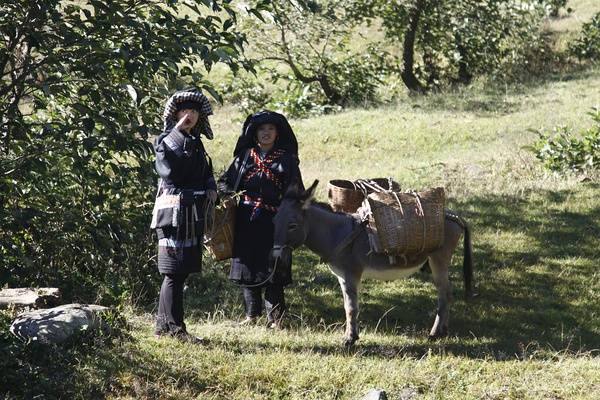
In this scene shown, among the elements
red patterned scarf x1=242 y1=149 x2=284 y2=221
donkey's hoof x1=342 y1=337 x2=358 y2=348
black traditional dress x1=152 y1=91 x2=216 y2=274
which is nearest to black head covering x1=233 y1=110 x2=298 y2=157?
red patterned scarf x1=242 y1=149 x2=284 y2=221

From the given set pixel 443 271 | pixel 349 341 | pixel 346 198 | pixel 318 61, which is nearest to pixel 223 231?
pixel 346 198

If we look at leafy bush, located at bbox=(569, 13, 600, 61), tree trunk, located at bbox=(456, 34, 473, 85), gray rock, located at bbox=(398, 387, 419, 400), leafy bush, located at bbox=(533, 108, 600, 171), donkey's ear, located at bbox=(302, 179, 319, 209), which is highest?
leafy bush, located at bbox=(569, 13, 600, 61)

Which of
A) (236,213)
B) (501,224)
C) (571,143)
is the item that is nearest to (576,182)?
(571,143)

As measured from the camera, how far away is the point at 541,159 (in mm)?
12781

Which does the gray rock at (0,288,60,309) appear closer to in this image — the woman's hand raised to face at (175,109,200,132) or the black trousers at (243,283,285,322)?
the black trousers at (243,283,285,322)

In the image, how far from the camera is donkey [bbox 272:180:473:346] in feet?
21.7

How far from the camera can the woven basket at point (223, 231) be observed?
6.98m

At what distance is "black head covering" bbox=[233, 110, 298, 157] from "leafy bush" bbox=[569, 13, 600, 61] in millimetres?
17241

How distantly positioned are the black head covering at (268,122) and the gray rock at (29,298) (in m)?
2.21

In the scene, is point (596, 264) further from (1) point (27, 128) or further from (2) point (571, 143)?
(1) point (27, 128)

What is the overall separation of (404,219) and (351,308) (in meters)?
0.92

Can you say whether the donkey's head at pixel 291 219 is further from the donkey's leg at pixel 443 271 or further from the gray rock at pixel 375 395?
the gray rock at pixel 375 395

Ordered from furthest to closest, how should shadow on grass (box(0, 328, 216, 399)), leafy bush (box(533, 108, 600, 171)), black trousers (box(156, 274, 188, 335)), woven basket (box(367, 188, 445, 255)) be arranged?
leafy bush (box(533, 108, 600, 171))
woven basket (box(367, 188, 445, 255))
black trousers (box(156, 274, 188, 335))
shadow on grass (box(0, 328, 216, 399))

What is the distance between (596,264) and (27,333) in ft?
21.7
